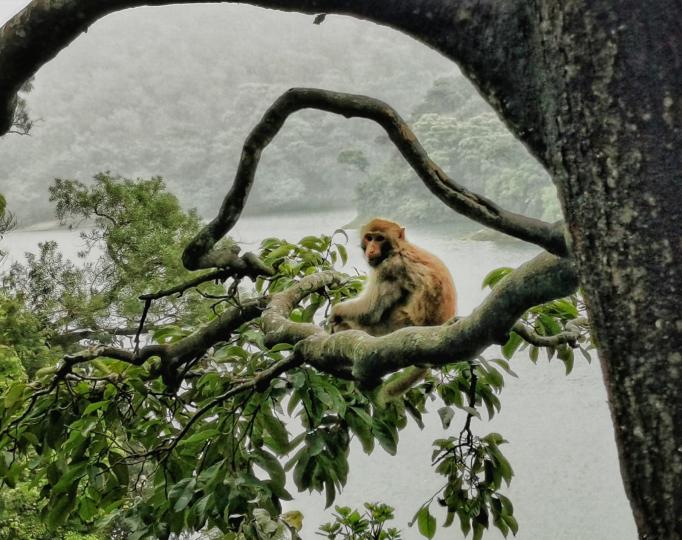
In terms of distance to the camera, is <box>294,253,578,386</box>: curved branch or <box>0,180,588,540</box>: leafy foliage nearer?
<box>294,253,578,386</box>: curved branch

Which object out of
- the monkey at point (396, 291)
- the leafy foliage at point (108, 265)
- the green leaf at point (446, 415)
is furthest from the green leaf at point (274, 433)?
the leafy foliage at point (108, 265)

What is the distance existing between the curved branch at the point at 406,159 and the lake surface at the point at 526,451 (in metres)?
3.28

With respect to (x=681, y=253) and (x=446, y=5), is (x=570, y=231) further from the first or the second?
(x=446, y=5)

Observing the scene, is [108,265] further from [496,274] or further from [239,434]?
[496,274]

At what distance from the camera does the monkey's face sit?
6.66 feet

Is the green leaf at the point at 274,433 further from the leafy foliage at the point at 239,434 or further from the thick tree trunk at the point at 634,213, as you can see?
the thick tree trunk at the point at 634,213

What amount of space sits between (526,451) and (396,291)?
344 centimetres

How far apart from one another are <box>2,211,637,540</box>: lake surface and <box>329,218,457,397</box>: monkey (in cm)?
235

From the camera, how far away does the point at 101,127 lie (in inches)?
248

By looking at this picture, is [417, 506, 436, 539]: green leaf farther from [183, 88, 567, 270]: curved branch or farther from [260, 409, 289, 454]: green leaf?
[183, 88, 567, 270]: curved branch

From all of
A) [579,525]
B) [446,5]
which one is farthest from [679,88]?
[579,525]

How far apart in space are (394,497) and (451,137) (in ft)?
8.83

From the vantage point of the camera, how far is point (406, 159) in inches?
32.9

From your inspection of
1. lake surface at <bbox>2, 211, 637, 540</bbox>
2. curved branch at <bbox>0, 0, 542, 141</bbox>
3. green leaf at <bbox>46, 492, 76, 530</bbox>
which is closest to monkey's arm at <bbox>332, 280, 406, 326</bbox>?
green leaf at <bbox>46, 492, 76, 530</bbox>
